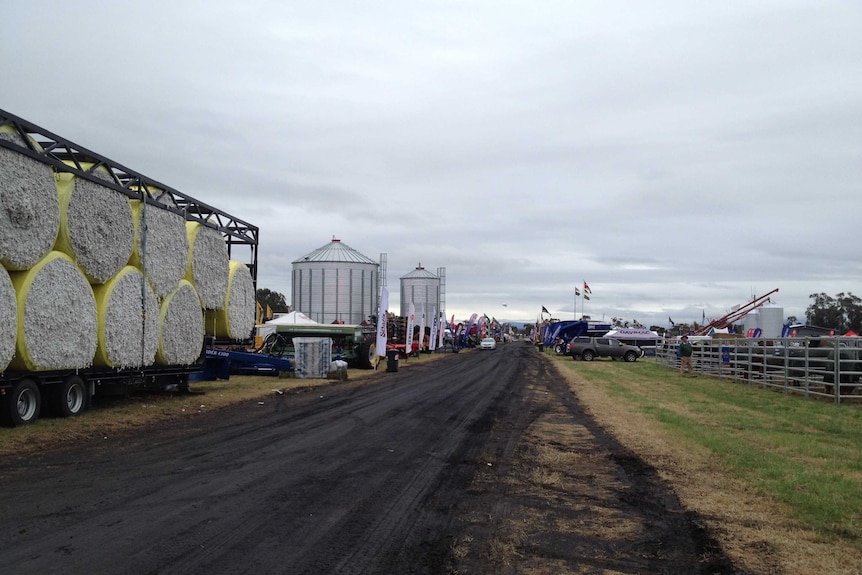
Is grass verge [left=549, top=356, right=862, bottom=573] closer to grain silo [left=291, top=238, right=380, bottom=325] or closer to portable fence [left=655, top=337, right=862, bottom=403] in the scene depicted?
portable fence [left=655, top=337, right=862, bottom=403]

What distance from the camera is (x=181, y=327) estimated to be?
18.9 metres

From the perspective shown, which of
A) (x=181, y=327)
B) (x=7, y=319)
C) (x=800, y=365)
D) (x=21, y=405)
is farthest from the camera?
(x=800, y=365)

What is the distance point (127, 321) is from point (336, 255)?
159ft

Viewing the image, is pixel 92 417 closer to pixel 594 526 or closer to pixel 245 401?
pixel 245 401

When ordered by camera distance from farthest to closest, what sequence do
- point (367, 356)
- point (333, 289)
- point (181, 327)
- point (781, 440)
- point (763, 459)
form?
point (333, 289)
point (367, 356)
point (181, 327)
point (781, 440)
point (763, 459)

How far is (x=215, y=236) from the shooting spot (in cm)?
2134

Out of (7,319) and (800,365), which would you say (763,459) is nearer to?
(7,319)

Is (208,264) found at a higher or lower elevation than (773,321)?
higher

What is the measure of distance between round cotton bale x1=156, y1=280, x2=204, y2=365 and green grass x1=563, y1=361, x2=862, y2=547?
1193cm

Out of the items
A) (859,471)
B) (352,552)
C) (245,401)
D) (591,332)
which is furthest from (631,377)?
(591,332)

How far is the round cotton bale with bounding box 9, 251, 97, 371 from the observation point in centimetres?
1238

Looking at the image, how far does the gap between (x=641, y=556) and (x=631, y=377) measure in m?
26.3

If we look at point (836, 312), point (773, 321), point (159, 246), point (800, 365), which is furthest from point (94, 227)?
point (836, 312)

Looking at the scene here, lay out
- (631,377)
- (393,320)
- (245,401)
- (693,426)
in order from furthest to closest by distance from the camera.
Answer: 1. (393,320)
2. (631,377)
3. (245,401)
4. (693,426)
